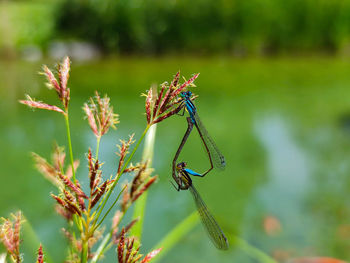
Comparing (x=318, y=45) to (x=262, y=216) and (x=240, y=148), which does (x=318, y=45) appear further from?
(x=262, y=216)

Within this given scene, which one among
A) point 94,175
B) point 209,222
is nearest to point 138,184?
point 94,175

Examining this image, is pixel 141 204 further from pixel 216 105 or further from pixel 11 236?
pixel 216 105

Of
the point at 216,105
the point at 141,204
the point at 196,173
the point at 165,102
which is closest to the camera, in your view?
the point at 165,102

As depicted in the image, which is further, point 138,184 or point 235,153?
point 235,153

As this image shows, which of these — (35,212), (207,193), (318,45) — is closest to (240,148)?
(207,193)

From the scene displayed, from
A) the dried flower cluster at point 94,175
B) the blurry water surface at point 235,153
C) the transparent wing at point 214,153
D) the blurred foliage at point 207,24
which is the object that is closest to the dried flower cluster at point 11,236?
the dried flower cluster at point 94,175

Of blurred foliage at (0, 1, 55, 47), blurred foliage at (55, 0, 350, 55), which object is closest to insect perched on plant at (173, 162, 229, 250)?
blurred foliage at (55, 0, 350, 55)
